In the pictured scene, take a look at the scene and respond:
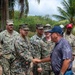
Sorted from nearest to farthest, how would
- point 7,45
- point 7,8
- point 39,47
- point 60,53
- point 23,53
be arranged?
point 60,53, point 23,53, point 39,47, point 7,45, point 7,8

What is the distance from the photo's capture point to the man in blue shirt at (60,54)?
645 centimetres

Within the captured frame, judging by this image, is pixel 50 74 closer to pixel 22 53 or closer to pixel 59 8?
pixel 22 53

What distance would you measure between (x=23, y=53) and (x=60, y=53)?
213cm

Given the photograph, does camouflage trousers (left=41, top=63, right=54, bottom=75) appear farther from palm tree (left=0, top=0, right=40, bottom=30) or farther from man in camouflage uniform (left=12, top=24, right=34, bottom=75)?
palm tree (left=0, top=0, right=40, bottom=30)

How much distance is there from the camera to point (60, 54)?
659 centimetres

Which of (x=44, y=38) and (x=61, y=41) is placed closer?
(x=61, y=41)

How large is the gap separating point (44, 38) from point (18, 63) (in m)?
0.85

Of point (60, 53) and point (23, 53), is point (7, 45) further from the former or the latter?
point (60, 53)

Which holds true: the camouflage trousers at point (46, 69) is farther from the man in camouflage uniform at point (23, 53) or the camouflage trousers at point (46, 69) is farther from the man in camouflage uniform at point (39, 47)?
the man in camouflage uniform at point (23, 53)

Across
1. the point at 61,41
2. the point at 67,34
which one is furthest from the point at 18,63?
the point at 61,41

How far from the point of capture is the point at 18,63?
8.83 metres

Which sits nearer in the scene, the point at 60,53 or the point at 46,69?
the point at 60,53

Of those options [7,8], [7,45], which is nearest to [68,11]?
[7,8]

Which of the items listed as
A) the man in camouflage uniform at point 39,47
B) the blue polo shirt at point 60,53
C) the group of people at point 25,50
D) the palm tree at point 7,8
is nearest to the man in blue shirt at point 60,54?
the blue polo shirt at point 60,53
